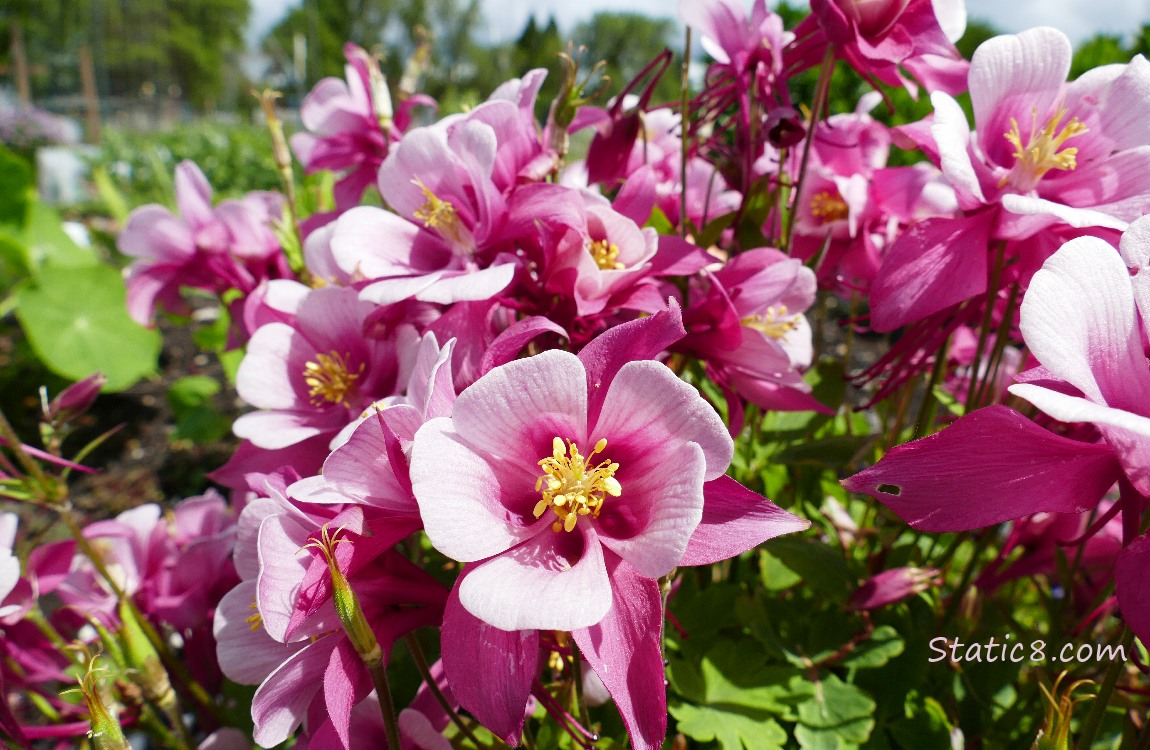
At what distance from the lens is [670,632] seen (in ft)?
3.76

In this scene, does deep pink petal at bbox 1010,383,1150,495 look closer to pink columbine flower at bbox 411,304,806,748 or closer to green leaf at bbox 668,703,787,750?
pink columbine flower at bbox 411,304,806,748

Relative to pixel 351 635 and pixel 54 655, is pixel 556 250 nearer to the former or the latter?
pixel 351 635

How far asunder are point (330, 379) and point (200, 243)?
0.57m

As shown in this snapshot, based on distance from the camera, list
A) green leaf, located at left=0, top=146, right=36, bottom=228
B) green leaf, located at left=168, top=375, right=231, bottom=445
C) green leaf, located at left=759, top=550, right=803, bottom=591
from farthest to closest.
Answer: green leaf, located at left=0, top=146, right=36, bottom=228
green leaf, located at left=168, top=375, right=231, bottom=445
green leaf, located at left=759, top=550, right=803, bottom=591

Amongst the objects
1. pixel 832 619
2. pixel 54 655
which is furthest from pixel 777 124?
pixel 54 655

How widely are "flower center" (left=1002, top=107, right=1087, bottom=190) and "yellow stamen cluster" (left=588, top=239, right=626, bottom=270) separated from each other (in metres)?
0.49

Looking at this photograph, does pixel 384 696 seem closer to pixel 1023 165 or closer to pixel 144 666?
pixel 144 666

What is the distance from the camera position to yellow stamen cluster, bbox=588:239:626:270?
0.91m

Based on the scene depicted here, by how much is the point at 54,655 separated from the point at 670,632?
3.43 feet

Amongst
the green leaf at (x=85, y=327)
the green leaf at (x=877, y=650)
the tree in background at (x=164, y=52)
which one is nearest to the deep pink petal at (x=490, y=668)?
the green leaf at (x=877, y=650)

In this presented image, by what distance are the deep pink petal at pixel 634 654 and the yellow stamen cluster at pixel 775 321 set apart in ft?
1.61

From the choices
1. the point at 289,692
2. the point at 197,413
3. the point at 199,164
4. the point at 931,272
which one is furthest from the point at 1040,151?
the point at 199,164

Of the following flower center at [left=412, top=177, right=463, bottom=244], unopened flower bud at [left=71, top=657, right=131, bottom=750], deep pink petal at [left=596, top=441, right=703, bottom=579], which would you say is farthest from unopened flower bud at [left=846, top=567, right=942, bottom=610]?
unopened flower bud at [left=71, top=657, right=131, bottom=750]

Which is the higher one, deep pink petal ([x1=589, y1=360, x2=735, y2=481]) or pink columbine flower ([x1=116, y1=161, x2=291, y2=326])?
deep pink petal ([x1=589, y1=360, x2=735, y2=481])
